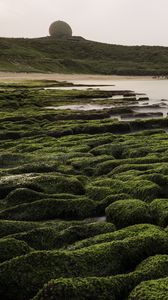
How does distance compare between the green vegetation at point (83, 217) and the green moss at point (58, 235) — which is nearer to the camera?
the green vegetation at point (83, 217)

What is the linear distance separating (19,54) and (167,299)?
126 metres

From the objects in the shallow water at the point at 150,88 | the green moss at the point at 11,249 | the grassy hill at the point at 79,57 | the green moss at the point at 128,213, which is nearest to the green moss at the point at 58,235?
the green moss at the point at 128,213

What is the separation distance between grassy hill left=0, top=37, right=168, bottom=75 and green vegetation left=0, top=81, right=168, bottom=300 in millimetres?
90041

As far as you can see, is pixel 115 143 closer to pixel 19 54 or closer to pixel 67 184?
pixel 67 184

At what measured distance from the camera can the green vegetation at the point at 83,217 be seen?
Answer: 22.5 feet

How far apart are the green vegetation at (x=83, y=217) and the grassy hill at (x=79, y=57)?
90041 millimetres

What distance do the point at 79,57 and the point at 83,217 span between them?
473 ft

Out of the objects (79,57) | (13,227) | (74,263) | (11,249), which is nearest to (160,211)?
(13,227)

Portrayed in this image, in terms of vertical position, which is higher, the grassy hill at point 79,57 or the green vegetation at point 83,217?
the grassy hill at point 79,57

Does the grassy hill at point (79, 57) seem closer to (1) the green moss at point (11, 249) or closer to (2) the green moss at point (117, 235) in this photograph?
(2) the green moss at point (117, 235)

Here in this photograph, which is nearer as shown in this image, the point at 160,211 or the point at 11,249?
the point at 11,249

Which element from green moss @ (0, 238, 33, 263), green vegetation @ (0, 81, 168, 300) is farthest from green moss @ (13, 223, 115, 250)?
green moss @ (0, 238, 33, 263)

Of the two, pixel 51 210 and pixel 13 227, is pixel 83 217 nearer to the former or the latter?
pixel 51 210

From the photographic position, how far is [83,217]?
36.0 ft
